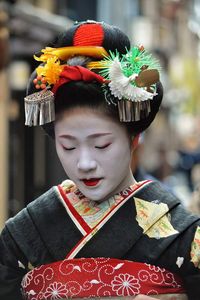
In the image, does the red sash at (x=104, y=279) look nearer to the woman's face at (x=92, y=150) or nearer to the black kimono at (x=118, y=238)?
the black kimono at (x=118, y=238)

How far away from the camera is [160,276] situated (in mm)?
3432

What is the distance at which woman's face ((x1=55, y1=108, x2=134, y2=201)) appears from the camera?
3426mm

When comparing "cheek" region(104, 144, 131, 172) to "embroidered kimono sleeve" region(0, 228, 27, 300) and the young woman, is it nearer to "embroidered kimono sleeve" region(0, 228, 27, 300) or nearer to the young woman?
the young woman

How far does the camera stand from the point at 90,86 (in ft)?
11.1

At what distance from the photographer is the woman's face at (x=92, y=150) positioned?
3426 mm

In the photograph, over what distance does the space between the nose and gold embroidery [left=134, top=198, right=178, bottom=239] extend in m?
0.28

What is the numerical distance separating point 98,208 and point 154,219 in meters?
0.23

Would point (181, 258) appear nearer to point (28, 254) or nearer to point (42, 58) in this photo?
point (28, 254)

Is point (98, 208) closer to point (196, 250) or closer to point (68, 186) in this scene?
point (68, 186)

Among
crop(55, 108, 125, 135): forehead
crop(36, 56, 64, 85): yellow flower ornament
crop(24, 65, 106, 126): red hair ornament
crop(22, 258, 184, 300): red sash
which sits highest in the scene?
crop(36, 56, 64, 85): yellow flower ornament

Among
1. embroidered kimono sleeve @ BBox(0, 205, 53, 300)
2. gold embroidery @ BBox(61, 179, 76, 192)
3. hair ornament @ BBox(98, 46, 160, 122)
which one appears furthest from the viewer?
gold embroidery @ BBox(61, 179, 76, 192)

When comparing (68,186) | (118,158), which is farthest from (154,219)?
(68,186)

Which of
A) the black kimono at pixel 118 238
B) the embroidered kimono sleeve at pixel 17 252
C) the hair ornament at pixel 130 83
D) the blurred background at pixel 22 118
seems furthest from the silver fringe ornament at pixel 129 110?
the blurred background at pixel 22 118

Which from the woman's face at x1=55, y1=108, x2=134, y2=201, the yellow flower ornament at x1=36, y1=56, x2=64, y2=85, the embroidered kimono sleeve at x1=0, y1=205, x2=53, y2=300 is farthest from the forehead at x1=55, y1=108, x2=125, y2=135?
the embroidered kimono sleeve at x1=0, y1=205, x2=53, y2=300
